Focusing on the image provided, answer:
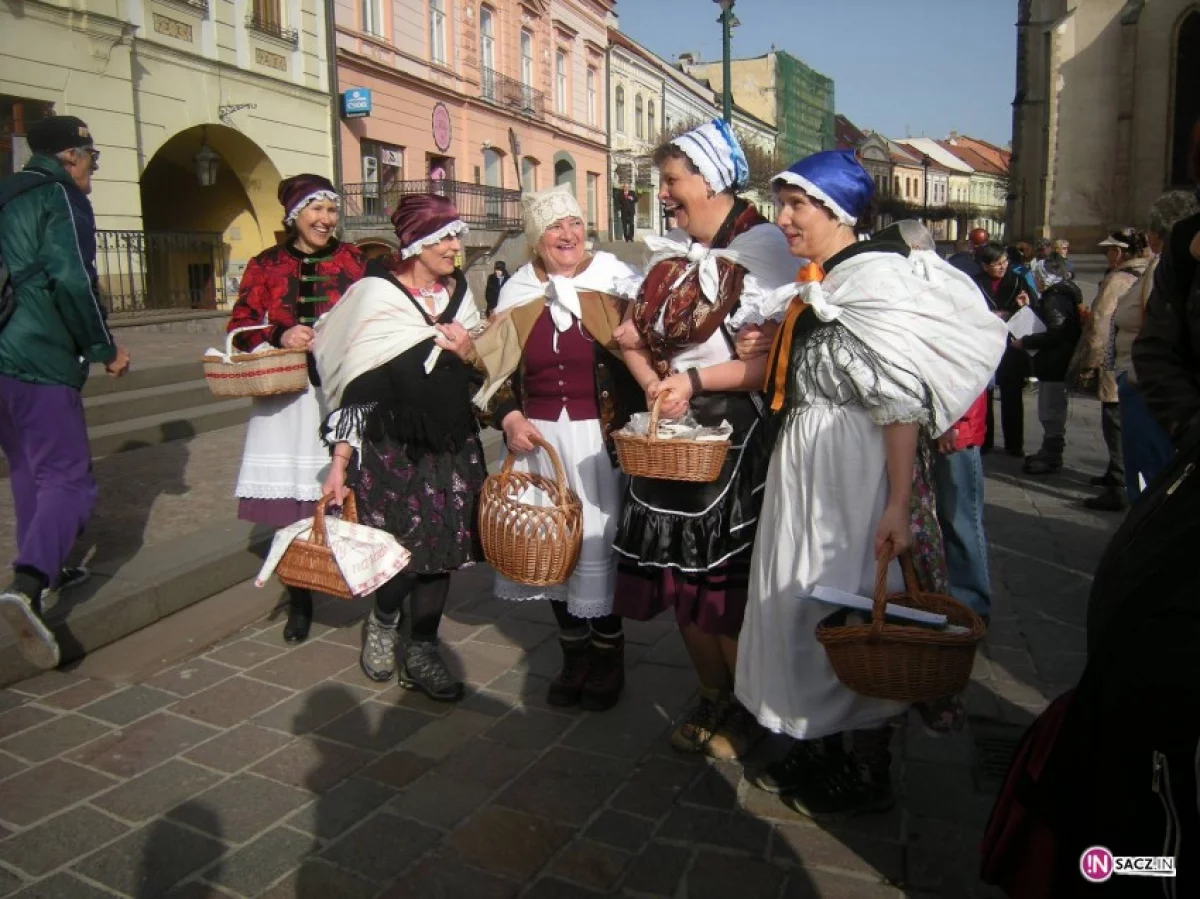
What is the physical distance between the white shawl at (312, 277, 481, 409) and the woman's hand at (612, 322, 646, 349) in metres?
0.79

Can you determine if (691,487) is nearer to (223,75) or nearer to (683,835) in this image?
(683,835)

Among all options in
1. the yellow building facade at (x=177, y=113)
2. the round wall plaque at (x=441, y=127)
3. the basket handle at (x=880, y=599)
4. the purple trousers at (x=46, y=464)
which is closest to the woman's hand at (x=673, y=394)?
the basket handle at (x=880, y=599)

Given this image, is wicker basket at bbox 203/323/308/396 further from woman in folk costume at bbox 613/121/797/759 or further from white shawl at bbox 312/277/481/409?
woman in folk costume at bbox 613/121/797/759

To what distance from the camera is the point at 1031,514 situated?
6887 millimetres

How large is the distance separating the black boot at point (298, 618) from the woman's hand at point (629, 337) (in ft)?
7.30

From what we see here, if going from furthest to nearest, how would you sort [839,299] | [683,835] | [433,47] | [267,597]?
[433,47]
[267,597]
[683,835]
[839,299]

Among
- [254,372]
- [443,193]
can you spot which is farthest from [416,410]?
[443,193]

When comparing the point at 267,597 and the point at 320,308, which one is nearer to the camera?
the point at 320,308

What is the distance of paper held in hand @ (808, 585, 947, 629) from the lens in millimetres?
2641

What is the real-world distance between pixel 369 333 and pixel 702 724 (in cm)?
188

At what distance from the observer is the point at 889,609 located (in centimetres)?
267

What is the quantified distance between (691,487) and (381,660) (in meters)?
1.72

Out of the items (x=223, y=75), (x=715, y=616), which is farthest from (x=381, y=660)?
(x=223, y=75)

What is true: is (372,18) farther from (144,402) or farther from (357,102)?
(144,402)
